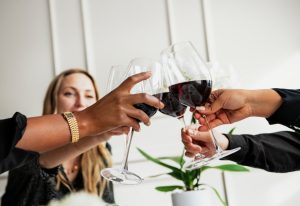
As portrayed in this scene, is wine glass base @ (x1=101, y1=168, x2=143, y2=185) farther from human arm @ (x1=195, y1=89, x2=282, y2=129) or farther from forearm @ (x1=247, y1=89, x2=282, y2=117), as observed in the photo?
forearm @ (x1=247, y1=89, x2=282, y2=117)

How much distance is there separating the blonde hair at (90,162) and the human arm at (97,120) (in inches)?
42.2

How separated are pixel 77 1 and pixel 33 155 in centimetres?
192

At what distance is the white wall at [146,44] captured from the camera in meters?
2.32

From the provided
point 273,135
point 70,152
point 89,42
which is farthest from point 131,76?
point 89,42

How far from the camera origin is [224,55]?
240 centimetres

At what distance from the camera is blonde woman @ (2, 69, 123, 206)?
4.94 feet

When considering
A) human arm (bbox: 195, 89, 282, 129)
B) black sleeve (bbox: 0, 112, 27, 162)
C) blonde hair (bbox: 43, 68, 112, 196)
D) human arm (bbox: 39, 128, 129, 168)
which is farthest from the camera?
blonde hair (bbox: 43, 68, 112, 196)

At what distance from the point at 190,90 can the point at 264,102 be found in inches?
15.7

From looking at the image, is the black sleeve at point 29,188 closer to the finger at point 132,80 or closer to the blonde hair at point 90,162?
the blonde hair at point 90,162

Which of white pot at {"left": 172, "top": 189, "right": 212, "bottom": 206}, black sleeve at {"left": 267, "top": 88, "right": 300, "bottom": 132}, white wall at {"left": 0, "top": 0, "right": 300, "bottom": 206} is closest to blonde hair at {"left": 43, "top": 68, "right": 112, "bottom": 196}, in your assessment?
white wall at {"left": 0, "top": 0, "right": 300, "bottom": 206}

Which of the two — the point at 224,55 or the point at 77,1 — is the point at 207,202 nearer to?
the point at 224,55

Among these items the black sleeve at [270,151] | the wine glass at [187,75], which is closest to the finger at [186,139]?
the wine glass at [187,75]

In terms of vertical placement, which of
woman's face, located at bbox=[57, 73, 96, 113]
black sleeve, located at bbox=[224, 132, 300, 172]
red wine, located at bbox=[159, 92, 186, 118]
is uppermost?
woman's face, located at bbox=[57, 73, 96, 113]

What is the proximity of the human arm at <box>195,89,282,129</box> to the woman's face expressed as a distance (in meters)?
1.00
